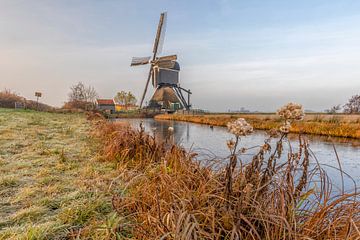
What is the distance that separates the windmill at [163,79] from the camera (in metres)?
31.7

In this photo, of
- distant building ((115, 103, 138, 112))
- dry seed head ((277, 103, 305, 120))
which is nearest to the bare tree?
dry seed head ((277, 103, 305, 120))

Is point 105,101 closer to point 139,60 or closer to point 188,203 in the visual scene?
point 139,60

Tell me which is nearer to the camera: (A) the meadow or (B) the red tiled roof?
(A) the meadow

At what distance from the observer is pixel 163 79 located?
33094 mm

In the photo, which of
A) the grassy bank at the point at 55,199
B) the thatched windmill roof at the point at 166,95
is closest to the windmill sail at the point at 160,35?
the thatched windmill roof at the point at 166,95

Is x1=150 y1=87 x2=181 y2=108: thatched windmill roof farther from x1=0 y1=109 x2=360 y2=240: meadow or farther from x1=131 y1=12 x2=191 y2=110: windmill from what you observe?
x1=0 y1=109 x2=360 y2=240: meadow

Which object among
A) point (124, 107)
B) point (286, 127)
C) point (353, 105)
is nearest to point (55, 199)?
point (286, 127)

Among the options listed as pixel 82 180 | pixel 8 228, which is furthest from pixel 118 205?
pixel 82 180

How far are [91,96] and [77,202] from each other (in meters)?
45.6

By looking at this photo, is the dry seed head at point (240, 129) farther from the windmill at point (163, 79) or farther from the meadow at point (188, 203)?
the windmill at point (163, 79)

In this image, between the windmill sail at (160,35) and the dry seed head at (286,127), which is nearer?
the dry seed head at (286,127)

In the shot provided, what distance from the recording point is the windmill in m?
31.7

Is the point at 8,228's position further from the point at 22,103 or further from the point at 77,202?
the point at 22,103

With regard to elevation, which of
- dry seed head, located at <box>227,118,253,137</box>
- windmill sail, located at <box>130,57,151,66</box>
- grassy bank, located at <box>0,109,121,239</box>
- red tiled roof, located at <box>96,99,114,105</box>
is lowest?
grassy bank, located at <box>0,109,121,239</box>
